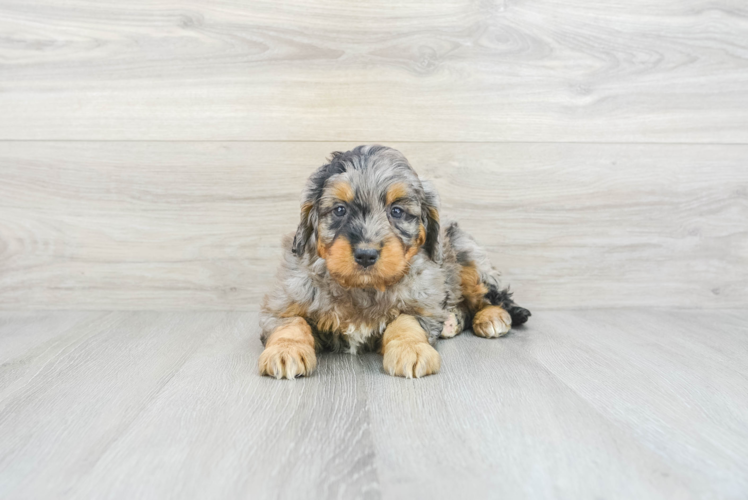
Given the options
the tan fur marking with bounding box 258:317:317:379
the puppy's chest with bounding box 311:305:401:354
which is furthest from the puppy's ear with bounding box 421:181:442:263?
the tan fur marking with bounding box 258:317:317:379

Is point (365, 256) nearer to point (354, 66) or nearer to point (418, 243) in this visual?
point (418, 243)

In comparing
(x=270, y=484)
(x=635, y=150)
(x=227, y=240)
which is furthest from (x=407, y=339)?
(x=635, y=150)

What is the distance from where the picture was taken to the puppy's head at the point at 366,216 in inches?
73.2

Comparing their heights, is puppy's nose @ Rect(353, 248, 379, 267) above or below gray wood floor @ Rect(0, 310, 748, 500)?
above

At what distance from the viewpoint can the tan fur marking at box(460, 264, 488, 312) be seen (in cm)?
257

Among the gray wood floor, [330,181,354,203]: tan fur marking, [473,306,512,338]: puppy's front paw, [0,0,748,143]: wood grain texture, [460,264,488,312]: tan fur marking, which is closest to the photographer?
the gray wood floor

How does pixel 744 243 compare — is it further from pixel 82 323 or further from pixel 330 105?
pixel 82 323

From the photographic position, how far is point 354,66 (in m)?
2.79

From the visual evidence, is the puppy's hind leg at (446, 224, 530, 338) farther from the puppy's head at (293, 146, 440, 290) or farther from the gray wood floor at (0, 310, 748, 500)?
the puppy's head at (293, 146, 440, 290)

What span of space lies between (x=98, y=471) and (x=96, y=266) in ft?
6.44

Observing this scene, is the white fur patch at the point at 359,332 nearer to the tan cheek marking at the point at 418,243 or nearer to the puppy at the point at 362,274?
the puppy at the point at 362,274

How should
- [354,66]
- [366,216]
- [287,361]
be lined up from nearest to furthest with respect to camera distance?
[287,361] → [366,216] → [354,66]

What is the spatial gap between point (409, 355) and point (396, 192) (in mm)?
591

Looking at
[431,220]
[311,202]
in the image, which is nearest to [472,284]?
[431,220]
